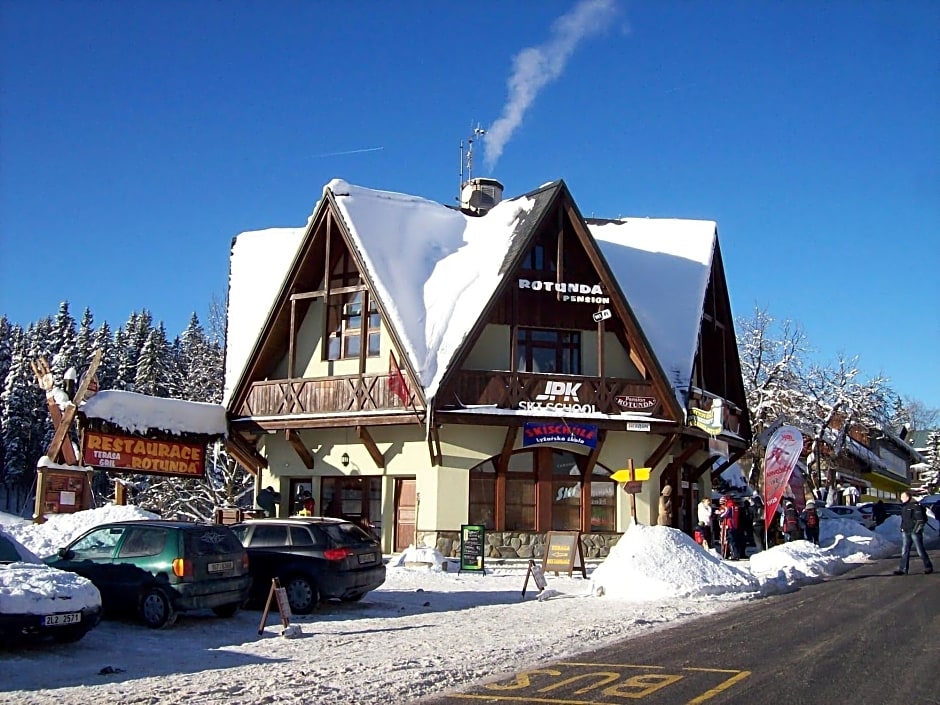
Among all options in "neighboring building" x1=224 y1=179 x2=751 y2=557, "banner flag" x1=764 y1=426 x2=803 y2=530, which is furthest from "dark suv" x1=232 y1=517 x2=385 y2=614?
"banner flag" x1=764 y1=426 x2=803 y2=530

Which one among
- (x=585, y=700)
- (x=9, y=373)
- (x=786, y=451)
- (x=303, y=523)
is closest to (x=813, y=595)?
(x=786, y=451)

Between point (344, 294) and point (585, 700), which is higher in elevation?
point (344, 294)

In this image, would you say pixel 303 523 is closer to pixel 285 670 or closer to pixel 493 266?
pixel 285 670

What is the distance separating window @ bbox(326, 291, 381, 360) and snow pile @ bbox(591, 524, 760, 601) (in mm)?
10482

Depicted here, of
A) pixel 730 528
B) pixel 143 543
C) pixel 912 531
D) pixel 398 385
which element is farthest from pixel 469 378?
pixel 143 543

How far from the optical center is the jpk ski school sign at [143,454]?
883 inches

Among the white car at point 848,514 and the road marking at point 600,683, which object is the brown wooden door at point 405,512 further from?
the white car at point 848,514

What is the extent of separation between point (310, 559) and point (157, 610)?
2734mm

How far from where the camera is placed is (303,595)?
47.6 feet

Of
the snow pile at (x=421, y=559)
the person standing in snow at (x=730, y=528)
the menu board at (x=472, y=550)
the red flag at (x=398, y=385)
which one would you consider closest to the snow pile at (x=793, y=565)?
the person standing in snow at (x=730, y=528)

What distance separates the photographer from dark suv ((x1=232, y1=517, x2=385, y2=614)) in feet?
47.6

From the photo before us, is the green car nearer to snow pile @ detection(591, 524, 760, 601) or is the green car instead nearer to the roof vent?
snow pile @ detection(591, 524, 760, 601)

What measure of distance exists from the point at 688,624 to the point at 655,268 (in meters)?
17.9

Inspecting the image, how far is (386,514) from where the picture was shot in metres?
25.3
